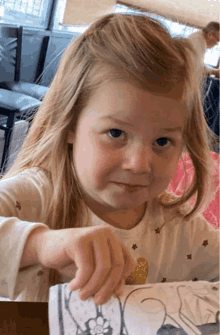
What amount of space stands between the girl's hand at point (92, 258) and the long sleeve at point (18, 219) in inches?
0.6

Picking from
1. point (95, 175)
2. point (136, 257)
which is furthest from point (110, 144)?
point (136, 257)

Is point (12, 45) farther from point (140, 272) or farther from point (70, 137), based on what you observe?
point (140, 272)

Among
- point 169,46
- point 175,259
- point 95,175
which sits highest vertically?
point 169,46

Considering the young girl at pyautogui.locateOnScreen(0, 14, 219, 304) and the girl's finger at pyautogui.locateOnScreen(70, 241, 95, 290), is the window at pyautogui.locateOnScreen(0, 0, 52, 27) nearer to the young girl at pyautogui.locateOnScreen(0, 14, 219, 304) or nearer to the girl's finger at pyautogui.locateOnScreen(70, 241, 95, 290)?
the young girl at pyautogui.locateOnScreen(0, 14, 219, 304)

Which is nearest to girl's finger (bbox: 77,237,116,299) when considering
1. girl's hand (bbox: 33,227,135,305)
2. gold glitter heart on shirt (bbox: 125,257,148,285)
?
girl's hand (bbox: 33,227,135,305)

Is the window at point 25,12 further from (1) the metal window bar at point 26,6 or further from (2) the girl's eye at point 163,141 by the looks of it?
(2) the girl's eye at point 163,141

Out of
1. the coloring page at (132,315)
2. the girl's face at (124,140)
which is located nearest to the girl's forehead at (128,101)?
the girl's face at (124,140)

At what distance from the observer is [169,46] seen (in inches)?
9.5

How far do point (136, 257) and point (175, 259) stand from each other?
0.05 m

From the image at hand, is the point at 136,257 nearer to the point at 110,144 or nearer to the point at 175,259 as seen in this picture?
the point at 175,259

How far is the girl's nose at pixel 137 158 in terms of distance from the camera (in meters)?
0.23

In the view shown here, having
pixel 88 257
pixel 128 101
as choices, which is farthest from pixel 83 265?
pixel 128 101

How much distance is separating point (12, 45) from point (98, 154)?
11cm

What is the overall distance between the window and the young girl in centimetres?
3
